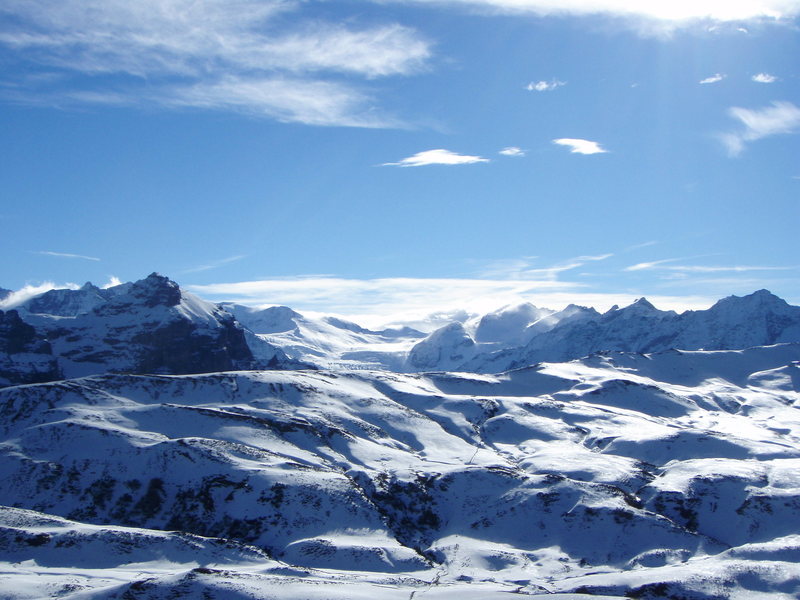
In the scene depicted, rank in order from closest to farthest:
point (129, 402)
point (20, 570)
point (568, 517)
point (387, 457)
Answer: point (20, 570)
point (568, 517)
point (387, 457)
point (129, 402)

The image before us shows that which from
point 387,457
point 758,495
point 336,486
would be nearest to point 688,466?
point 758,495

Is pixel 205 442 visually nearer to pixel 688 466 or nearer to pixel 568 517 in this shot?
pixel 568 517

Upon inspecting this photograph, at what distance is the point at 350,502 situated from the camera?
103 m

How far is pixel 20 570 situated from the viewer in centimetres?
7125

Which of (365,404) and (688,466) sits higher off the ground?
(365,404)

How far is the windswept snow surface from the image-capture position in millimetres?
77562

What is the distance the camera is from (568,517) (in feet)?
346

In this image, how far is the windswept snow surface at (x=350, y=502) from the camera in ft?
254

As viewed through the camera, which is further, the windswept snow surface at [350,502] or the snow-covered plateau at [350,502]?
the windswept snow surface at [350,502]

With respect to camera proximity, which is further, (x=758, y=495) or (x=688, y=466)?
(x=688, y=466)

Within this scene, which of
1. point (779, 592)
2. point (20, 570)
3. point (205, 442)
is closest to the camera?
point (20, 570)

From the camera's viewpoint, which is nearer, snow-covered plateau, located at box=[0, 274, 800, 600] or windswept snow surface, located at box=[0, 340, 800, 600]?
snow-covered plateau, located at box=[0, 274, 800, 600]

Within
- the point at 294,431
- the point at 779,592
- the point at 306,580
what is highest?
the point at 294,431

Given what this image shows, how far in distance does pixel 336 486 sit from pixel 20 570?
143 ft
